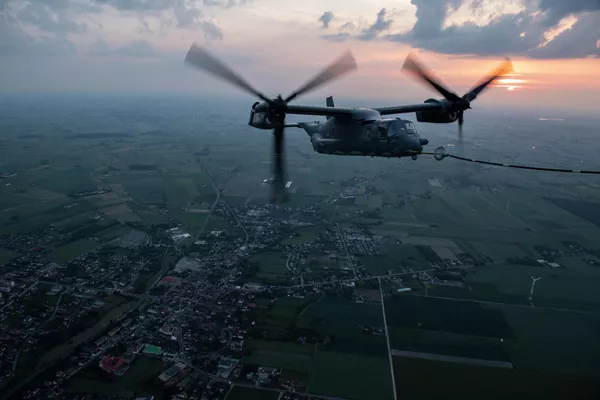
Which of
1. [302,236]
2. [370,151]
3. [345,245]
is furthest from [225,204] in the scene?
[370,151]

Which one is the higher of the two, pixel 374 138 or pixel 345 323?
pixel 374 138

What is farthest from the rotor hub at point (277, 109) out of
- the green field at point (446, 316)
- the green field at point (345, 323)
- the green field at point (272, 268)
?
the green field at point (272, 268)

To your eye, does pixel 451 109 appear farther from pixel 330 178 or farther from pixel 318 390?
pixel 330 178

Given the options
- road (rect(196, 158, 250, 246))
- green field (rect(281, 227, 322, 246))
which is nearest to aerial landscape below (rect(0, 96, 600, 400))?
green field (rect(281, 227, 322, 246))

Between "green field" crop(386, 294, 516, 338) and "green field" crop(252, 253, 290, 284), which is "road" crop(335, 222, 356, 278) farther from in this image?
"green field" crop(252, 253, 290, 284)

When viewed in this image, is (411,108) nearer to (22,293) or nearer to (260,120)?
(260,120)

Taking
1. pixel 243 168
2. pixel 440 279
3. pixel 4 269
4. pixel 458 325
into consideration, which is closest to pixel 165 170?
pixel 243 168
